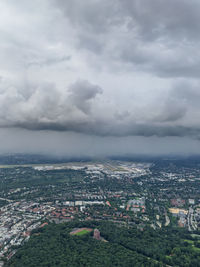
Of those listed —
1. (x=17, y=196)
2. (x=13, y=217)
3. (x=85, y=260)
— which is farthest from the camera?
(x=17, y=196)

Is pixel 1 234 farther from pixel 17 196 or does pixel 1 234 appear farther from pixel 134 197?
pixel 134 197

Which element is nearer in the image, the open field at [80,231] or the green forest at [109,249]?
the green forest at [109,249]

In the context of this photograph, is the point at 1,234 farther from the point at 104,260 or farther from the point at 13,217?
the point at 104,260

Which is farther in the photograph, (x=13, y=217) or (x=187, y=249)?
(x=13, y=217)

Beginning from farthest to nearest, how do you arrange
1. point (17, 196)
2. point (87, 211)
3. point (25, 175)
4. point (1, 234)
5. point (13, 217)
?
point (25, 175) < point (17, 196) < point (87, 211) < point (13, 217) < point (1, 234)

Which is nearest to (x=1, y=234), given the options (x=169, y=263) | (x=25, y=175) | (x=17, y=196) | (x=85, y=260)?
(x=85, y=260)

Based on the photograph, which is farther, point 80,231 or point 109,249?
point 80,231

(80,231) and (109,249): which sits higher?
(109,249)

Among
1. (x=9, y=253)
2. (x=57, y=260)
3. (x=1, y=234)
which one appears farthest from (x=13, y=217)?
(x=57, y=260)

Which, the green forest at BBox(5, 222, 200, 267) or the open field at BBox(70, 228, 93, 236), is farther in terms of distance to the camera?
the open field at BBox(70, 228, 93, 236)
